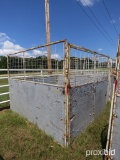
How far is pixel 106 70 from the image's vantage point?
6801mm

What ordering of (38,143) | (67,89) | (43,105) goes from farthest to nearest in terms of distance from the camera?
(43,105)
(38,143)
(67,89)

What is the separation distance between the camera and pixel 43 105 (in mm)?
4086

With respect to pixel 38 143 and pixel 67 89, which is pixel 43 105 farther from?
pixel 67 89

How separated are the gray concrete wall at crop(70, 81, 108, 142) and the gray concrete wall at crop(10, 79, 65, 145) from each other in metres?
0.28

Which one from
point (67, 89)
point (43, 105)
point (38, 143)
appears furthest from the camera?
point (43, 105)

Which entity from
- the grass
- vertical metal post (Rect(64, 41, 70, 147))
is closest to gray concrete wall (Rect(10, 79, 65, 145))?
vertical metal post (Rect(64, 41, 70, 147))

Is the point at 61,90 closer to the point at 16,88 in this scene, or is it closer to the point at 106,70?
the point at 16,88

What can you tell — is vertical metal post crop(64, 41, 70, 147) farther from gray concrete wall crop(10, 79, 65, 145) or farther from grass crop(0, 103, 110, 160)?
grass crop(0, 103, 110, 160)

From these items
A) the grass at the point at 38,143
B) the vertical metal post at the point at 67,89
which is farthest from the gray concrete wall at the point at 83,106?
the grass at the point at 38,143

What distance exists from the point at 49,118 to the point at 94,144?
1246 millimetres

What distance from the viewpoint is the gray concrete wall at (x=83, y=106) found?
3.66m

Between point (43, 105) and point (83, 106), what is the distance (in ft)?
3.48

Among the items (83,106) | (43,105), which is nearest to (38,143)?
(43,105)

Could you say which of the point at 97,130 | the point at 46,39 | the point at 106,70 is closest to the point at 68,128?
the point at 97,130
